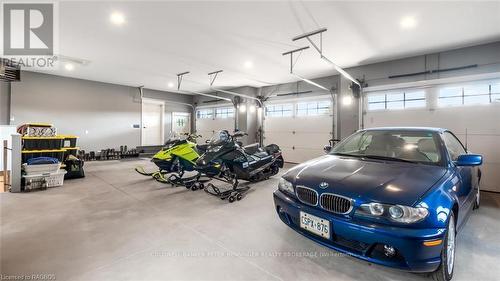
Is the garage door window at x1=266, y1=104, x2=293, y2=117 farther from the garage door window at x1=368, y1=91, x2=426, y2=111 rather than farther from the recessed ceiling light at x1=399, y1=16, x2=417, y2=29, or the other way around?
the recessed ceiling light at x1=399, y1=16, x2=417, y2=29

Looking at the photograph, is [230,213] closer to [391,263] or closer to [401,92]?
[391,263]

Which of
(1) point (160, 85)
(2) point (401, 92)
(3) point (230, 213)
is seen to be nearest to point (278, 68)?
(2) point (401, 92)

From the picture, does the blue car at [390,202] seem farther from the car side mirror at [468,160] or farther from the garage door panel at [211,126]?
the garage door panel at [211,126]

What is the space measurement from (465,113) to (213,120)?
8206 mm

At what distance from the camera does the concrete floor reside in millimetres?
1672

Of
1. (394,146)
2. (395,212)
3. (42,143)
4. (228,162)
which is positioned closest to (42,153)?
(42,143)

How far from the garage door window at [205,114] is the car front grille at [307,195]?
856 centimetres

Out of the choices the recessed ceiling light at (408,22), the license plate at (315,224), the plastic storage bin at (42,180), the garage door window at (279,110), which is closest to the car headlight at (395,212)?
the license plate at (315,224)

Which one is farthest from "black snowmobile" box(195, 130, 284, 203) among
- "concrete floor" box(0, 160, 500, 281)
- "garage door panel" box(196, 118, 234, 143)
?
"garage door panel" box(196, 118, 234, 143)

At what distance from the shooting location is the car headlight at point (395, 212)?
54.1 inches

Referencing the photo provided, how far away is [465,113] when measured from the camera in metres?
4.34

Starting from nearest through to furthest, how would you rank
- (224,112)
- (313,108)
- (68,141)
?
1. (68,141)
2. (313,108)
3. (224,112)

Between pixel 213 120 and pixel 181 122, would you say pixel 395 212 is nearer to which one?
pixel 213 120

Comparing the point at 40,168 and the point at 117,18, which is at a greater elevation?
the point at 117,18
